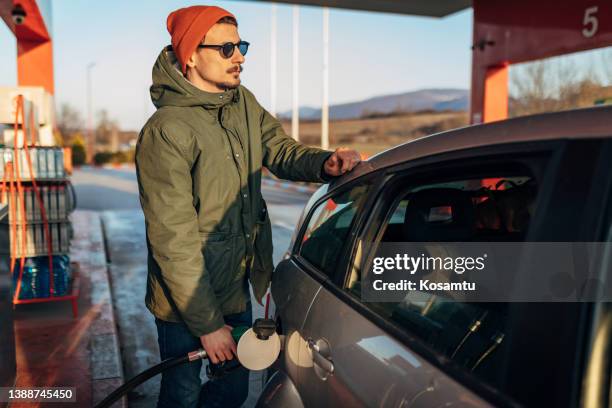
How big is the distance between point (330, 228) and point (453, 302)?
2.68 ft

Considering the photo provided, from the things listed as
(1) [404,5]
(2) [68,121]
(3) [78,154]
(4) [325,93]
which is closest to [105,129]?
(2) [68,121]

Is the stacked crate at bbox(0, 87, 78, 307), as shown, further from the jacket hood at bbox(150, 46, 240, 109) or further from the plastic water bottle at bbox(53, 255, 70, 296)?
the jacket hood at bbox(150, 46, 240, 109)

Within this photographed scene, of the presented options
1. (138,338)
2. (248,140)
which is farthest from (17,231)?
(248,140)

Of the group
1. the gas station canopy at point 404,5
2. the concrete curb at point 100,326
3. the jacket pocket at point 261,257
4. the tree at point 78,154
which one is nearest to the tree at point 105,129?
the tree at point 78,154

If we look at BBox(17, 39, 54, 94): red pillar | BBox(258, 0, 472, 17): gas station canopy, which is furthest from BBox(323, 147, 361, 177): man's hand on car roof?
BBox(258, 0, 472, 17): gas station canopy

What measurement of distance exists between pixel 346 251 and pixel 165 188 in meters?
0.65

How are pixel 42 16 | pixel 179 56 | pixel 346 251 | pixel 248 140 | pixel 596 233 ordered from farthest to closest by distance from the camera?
pixel 42 16, pixel 248 140, pixel 179 56, pixel 346 251, pixel 596 233

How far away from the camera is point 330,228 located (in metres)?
2.28

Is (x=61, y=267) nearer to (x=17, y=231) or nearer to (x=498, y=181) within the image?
(x=17, y=231)

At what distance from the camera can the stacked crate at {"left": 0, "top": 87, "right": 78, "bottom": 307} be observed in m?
4.95

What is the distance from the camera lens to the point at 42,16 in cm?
855

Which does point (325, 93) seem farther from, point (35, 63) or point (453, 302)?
point (453, 302)

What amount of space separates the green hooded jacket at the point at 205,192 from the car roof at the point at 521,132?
27.4 inches

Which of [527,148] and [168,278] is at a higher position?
[527,148]
